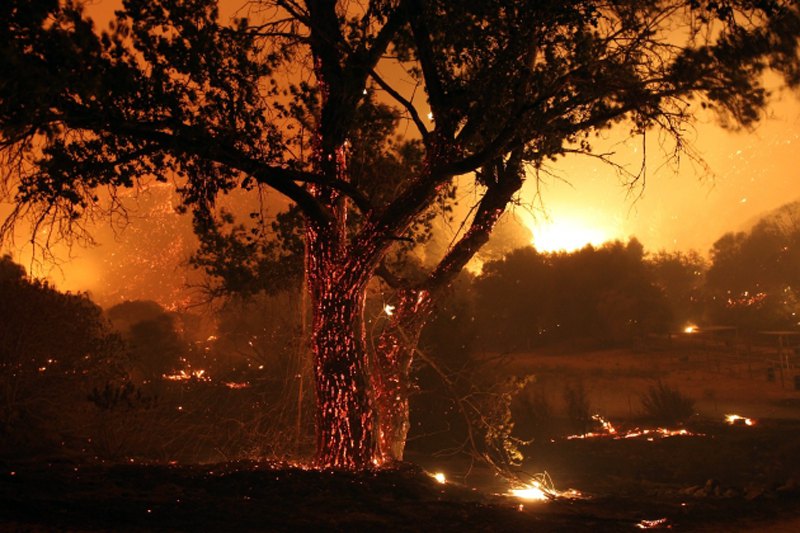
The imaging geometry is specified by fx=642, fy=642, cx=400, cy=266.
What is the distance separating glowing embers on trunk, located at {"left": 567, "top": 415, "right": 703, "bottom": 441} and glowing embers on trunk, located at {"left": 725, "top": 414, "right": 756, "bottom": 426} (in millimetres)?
1455

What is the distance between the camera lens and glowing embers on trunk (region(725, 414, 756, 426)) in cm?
1724

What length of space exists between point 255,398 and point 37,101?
11021mm

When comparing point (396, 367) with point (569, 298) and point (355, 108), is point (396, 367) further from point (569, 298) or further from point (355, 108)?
point (569, 298)

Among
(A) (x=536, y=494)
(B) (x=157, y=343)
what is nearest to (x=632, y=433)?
(A) (x=536, y=494)

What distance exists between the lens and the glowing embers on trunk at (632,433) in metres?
16.7

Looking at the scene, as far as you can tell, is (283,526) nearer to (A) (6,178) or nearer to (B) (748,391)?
(A) (6,178)

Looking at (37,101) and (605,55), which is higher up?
(605,55)

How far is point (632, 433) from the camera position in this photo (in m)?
17.5

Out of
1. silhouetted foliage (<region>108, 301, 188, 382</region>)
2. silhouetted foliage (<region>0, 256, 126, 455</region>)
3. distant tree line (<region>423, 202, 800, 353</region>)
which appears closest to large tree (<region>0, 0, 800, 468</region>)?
silhouetted foliage (<region>0, 256, 126, 455</region>)

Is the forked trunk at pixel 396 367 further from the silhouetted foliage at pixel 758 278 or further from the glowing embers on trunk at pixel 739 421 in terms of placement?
the silhouetted foliage at pixel 758 278

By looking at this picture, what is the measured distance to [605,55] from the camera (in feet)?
22.1

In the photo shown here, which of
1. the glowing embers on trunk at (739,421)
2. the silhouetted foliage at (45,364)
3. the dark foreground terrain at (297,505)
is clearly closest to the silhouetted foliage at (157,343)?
→ the silhouetted foliage at (45,364)

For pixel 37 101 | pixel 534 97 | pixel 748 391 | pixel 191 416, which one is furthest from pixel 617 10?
pixel 748 391

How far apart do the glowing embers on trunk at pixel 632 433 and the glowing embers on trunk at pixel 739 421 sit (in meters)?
1.45
